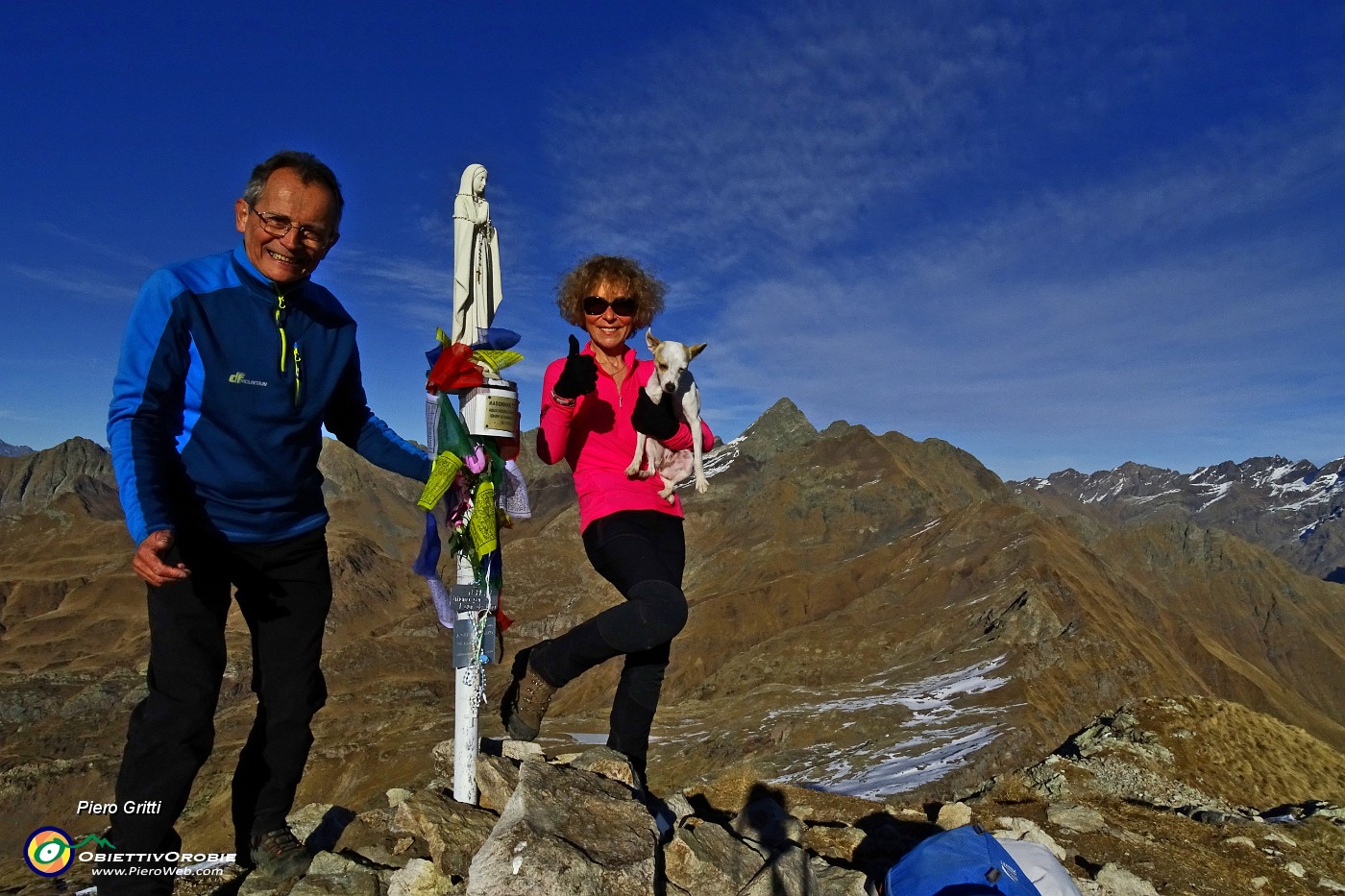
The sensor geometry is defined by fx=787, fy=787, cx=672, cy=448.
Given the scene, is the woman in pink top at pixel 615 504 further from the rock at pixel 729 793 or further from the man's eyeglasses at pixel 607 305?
the rock at pixel 729 793

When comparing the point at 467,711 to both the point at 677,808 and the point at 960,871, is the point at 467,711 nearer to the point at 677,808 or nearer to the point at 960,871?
the point at 677,808

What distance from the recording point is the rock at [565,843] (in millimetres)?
2678

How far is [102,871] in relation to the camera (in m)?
2.84

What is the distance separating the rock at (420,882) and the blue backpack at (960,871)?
174 cm

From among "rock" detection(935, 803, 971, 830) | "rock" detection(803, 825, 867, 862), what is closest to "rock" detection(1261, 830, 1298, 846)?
"rock" detection(935, 803, 971, 830)

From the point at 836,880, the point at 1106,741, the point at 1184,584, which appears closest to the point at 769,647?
the point at 1106,741

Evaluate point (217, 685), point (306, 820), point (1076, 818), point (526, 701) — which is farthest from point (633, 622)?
point (1076, 818)

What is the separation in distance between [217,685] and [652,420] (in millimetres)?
2286

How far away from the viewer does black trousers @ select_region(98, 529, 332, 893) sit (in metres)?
2.83

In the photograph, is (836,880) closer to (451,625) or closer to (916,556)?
(451,625)

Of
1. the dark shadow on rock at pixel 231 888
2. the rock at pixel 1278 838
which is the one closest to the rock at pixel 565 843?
the dark shadow on rock at pixel 231 888

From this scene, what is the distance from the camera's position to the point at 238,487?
3139mm

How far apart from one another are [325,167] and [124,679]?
61078mm

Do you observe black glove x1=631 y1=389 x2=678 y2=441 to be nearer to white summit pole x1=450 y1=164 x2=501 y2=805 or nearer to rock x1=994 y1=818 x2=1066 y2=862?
white summit pole x1=450 y1=164 x2=501 y2=805
